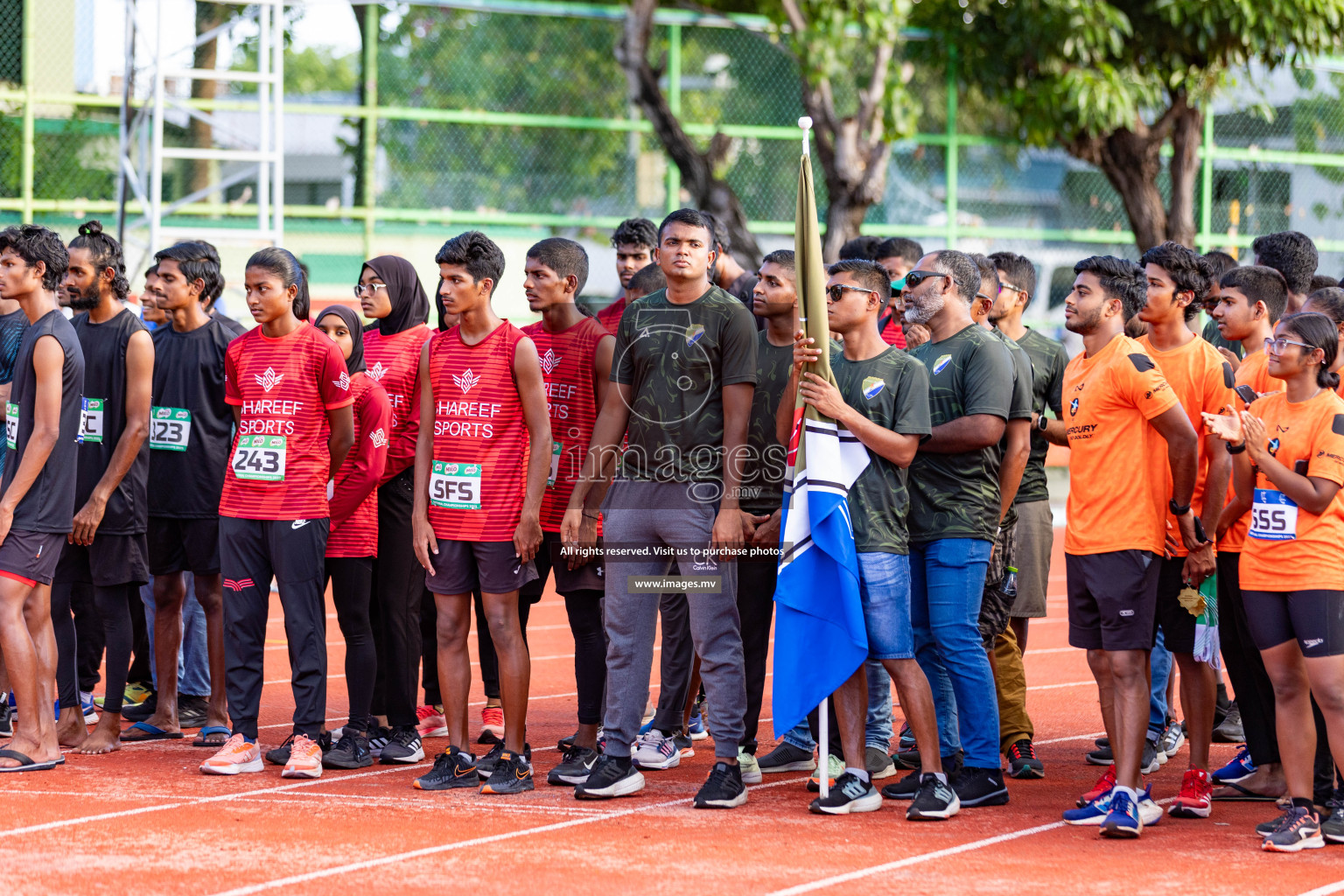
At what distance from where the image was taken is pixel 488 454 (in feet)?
21.3

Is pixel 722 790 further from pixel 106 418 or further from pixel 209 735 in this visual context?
pixel 106 418

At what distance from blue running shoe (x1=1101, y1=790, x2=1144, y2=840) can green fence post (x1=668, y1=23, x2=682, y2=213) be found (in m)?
12.9

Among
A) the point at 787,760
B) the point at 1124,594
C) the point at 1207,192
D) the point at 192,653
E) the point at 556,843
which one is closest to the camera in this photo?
the point at 556,843

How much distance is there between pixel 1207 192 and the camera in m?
19.9

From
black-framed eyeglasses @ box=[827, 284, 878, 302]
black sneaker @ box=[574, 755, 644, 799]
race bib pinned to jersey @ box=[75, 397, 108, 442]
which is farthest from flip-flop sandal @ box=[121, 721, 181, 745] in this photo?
black-framed eyeglasses @ box=[827, 284, 878, 302]

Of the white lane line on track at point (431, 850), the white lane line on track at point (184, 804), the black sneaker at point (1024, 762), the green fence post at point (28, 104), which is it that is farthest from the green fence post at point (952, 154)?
the white lane line on track at point (431, 850)

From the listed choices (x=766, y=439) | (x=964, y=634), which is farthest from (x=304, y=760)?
(x=964, y=634)

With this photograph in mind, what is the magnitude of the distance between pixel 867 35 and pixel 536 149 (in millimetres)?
4086

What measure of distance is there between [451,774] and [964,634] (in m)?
2.29

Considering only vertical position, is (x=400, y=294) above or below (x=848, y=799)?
above

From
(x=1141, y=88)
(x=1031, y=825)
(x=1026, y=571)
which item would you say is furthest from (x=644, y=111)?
(x=1031, y=825)

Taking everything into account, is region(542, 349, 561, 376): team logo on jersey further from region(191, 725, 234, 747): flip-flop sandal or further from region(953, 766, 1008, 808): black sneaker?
region(953, 766, 1008, 808): black sneaker

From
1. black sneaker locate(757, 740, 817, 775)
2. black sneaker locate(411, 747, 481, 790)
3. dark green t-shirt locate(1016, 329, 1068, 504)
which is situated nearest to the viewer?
black sneaker locate(411, 747, 481, 790)

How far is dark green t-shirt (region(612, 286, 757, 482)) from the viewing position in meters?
6.20
